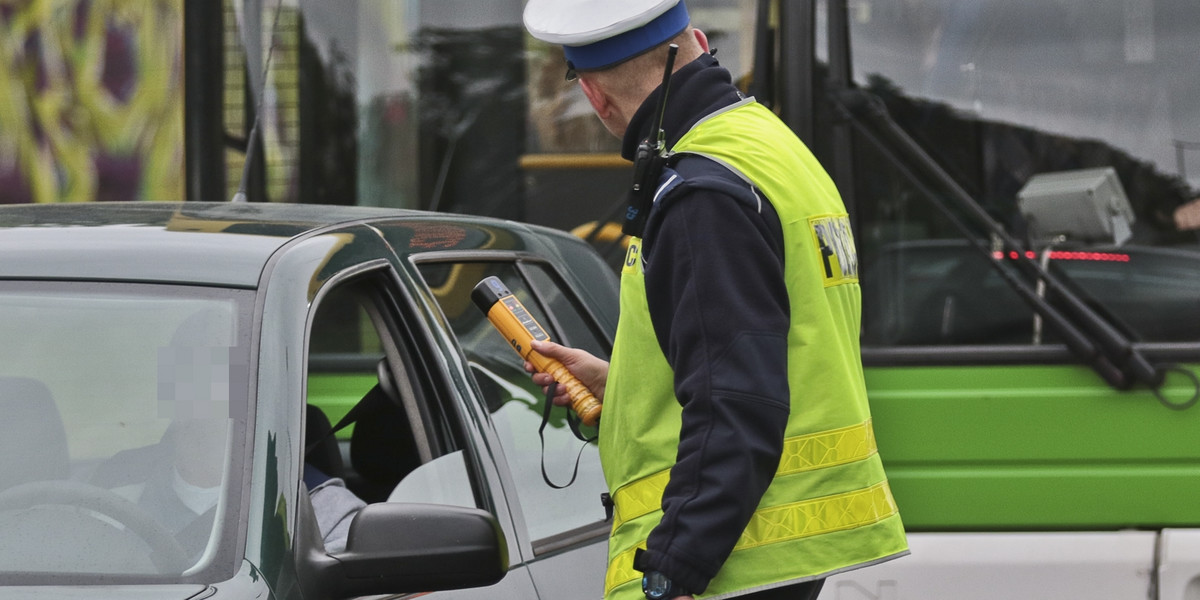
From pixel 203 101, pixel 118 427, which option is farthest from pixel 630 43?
pixel 203 101

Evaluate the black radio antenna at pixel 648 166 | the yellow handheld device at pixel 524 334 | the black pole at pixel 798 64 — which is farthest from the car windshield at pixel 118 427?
the black pole at pixel 798 64

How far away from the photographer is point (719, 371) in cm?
207

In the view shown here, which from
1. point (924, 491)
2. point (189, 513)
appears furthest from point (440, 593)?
point (924, 491)

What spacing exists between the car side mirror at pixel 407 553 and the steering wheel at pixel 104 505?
19 centimetres

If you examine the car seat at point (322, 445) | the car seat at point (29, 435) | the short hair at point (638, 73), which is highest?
the short hair at point (638, 73)

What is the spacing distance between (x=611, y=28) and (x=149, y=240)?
32.1 inches

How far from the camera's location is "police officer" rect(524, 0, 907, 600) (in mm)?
2068

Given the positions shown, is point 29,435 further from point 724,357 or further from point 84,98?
point 84,98

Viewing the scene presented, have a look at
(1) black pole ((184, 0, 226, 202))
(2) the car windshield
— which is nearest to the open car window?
(2) the car windshield

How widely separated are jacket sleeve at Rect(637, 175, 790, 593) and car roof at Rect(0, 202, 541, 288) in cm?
69

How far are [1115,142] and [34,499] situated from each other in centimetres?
371

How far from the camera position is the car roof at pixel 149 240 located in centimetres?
238

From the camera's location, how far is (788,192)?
7.30 feet

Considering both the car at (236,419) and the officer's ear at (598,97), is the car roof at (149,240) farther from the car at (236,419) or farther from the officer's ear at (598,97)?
the officer's ear at (598,97)
